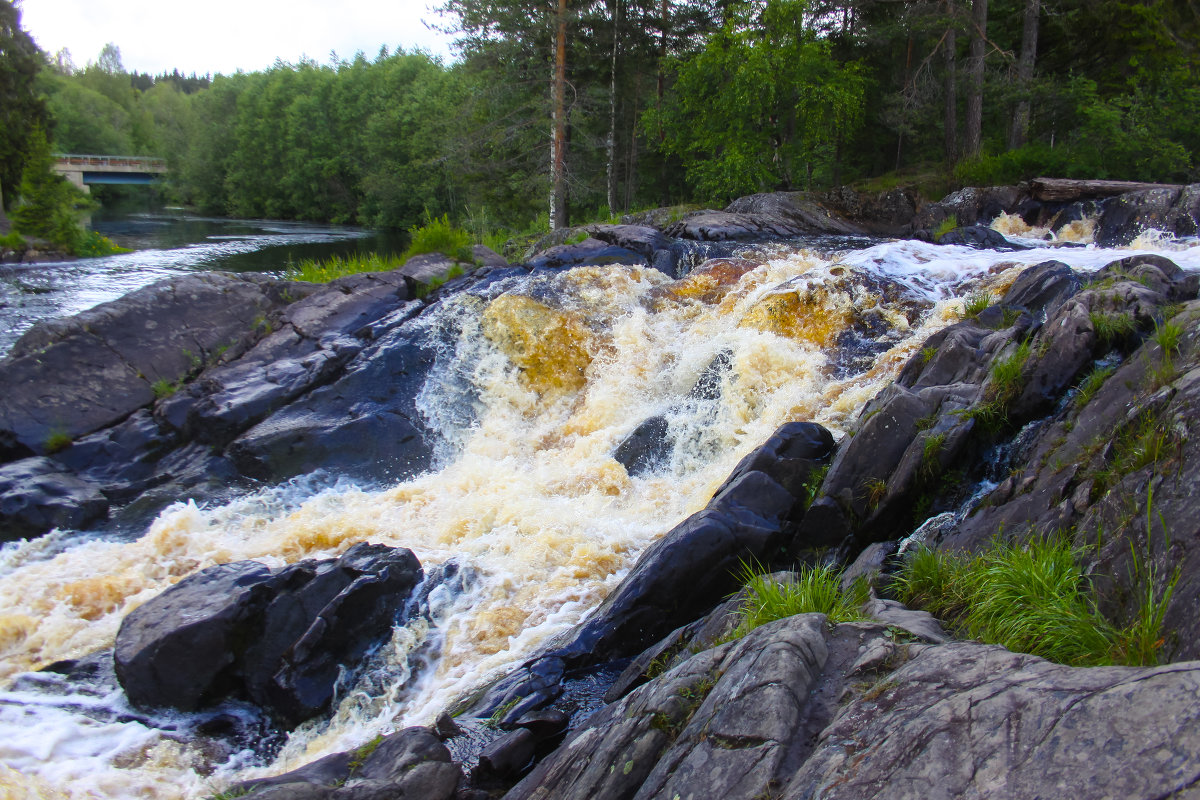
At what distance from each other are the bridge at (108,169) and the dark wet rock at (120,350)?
40.0 meters

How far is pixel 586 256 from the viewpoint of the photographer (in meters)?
13.5

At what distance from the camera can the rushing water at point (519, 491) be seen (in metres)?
5.31

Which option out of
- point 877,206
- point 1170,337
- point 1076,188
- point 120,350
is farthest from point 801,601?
point 877,206

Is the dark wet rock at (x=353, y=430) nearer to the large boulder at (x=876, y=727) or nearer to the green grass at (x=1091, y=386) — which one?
the large boulder at (x=876, y=727)

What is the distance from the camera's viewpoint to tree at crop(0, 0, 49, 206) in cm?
3100

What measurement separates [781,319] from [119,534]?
901 cm

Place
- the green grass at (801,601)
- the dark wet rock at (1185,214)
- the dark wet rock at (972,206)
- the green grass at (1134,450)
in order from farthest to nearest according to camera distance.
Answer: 1. the dark wet rock at (972,206)
2. the dark wet rock at (1185,214)
3. the green grass at (801,601)
4. the green grass at (1134,450)

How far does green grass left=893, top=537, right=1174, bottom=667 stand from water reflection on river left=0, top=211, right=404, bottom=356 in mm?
14434

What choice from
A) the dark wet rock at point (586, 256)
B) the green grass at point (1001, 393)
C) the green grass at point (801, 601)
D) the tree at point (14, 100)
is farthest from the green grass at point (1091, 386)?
the tree at point (14, 100)

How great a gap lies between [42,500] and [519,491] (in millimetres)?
5779

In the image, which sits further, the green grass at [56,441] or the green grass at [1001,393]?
the green grass at [56,441]

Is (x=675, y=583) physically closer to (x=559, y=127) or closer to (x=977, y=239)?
(x=977, y=239)

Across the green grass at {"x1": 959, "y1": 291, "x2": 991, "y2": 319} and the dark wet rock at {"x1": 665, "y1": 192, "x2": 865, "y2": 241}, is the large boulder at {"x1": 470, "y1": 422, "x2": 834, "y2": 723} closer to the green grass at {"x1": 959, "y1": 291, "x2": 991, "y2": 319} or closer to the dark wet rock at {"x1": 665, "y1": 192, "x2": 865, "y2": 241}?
the green grass at {"x1": 959, "y1": 291, "x2": 991, "y2": 319}

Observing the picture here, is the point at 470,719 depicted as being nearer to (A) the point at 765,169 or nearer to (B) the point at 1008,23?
(A) the point at 765,169
